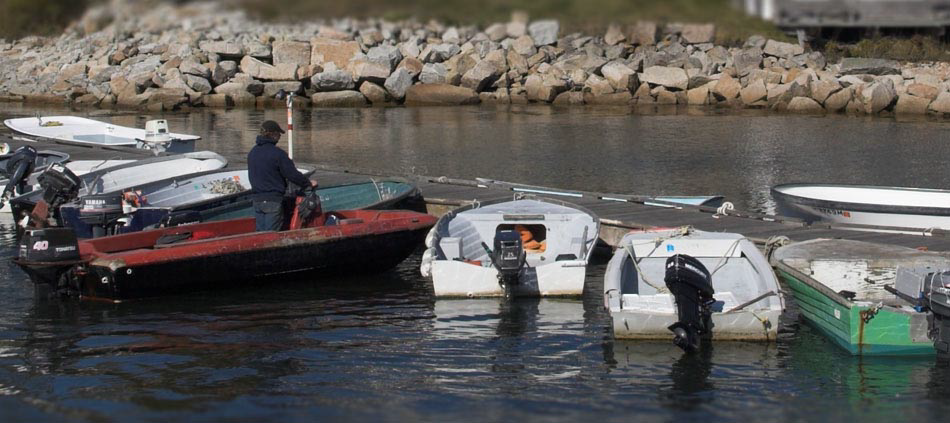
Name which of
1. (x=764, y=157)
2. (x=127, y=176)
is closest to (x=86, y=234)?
(x=127, y=176)

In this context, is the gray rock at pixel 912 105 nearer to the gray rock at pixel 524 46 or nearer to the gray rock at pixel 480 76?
the gray rock at pixel 524 46

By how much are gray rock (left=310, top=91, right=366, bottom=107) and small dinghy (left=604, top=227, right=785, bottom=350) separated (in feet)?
108

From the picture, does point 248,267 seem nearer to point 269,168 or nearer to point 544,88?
point 269,168

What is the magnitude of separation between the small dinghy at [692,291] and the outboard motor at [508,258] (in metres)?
1.17

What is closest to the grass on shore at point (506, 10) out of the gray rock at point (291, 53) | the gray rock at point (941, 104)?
the gray rock at point (941, 104)

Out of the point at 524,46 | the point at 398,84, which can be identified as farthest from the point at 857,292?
the point at 524,46

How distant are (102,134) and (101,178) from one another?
10.9 m

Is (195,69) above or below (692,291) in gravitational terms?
above

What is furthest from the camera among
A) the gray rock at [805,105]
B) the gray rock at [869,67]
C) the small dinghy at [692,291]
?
the gray rock at [869,67]

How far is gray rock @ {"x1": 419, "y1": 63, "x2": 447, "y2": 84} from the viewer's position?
47.3 metres

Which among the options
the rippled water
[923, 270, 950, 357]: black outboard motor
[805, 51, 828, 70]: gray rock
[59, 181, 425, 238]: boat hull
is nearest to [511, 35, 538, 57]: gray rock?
[805, 51, 828, 70]: gray rock

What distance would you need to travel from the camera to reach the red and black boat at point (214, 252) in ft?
45.5

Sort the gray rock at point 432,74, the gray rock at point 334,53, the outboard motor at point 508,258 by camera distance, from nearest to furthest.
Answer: the outboard motor at point 508,258 → the gray rock at point 432,74 → the gray rock at point 334,53

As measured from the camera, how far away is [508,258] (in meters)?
14.0
